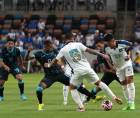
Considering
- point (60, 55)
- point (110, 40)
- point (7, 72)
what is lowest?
point (7, 72)

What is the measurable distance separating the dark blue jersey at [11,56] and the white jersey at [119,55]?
4902mm

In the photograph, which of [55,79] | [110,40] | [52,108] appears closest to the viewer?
[110,40]

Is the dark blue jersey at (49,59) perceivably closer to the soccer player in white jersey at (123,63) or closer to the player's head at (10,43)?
the soccer player in white jersey at (123,63)

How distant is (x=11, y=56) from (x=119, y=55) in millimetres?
5364

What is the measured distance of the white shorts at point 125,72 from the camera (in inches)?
776

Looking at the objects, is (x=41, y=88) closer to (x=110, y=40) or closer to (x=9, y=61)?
(x=110, y=40)

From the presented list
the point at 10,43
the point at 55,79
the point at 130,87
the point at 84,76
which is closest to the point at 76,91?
the point at 84,76

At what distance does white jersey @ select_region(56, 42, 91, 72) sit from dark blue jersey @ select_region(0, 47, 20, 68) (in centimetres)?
501

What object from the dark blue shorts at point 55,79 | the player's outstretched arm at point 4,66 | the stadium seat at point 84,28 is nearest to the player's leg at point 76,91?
the dark blue shorts at point 55,79

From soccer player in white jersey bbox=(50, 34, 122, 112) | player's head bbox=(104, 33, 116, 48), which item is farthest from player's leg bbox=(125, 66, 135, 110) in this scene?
player's head bbox=(104, 33, 116, 48)

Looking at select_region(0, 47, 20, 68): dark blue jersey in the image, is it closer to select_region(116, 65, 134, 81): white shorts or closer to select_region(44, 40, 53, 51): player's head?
select_region(44, 40, 53, 51): player's head

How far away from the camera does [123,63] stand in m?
19.8

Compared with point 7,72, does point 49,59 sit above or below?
above

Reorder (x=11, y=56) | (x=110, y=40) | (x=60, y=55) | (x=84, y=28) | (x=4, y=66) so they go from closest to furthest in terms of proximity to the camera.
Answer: (x=60, y=55), (x=110, y=40), (x=4, y=66), (x=11, y=56), (x=84, y=28)
